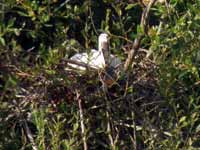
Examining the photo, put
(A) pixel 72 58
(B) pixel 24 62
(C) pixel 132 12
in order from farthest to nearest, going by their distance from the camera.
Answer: (C) pixel 132 12
(A) pixel 72 58
(B) pixel 24 62

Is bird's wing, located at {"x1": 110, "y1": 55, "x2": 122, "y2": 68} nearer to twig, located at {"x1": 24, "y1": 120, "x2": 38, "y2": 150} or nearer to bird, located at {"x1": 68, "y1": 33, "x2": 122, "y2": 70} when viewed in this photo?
bird, located at {"x1": 68, "y1": 33, "x2": 122, "y2": 70}

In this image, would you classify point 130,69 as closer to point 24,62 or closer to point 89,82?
point 89,82

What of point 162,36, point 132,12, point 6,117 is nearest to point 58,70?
point 6,117

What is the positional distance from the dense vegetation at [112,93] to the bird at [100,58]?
30 millimetres

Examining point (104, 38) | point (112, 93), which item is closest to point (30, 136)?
point (112, 93)

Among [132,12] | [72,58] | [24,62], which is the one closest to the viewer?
[24,62]

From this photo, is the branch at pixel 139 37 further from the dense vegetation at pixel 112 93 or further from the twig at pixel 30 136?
the twig at pixel 30 136

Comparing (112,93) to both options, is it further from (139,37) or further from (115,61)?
(139,37)

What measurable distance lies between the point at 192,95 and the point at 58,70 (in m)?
0.49

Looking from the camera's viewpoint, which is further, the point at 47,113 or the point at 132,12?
the point at 132,12

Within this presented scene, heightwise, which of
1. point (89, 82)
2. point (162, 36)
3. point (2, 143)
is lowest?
point (2, 143)

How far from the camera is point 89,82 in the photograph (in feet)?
7.22

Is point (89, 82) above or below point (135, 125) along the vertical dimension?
above

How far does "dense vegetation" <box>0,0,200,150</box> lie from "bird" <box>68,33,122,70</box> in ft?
0.10
